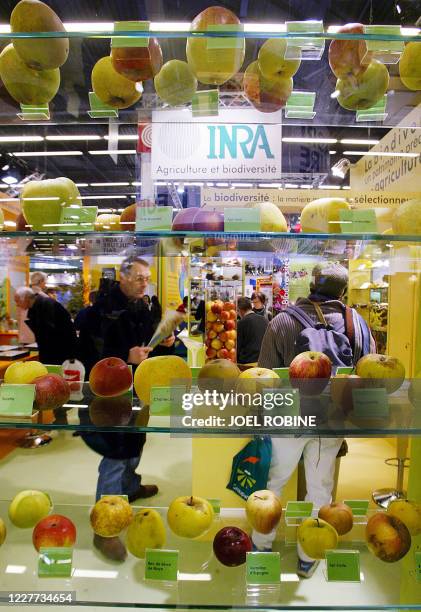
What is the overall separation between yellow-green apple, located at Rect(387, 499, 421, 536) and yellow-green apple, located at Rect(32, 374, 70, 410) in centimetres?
105

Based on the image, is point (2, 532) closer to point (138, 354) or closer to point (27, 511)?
point (27, 511)

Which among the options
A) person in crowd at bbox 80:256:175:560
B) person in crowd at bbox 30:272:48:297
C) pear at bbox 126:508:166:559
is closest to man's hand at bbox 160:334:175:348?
person in crowd at bbox 80:256:175:560

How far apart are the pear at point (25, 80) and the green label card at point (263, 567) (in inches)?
58.1

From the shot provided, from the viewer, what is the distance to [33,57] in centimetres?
126

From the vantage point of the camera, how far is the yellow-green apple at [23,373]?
1409 mm

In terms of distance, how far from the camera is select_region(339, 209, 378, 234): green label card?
128cm

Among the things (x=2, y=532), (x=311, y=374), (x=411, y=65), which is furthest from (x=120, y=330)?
(x=411, y=65)

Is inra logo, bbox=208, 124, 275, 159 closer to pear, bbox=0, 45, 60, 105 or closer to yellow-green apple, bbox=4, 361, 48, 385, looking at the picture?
pear, bbox=0, 45, 60, 105

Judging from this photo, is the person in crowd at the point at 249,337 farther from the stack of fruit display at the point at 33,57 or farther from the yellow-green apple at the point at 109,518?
the stack of fruit display at the point at 33,57

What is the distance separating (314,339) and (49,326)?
4.35 feet

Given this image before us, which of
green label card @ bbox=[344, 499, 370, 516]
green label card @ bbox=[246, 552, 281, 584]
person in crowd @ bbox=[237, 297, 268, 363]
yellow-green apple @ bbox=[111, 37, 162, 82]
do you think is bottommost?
green label card @ bbox=[246, 552, 281, 584]

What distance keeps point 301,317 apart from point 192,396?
1308 millimetres

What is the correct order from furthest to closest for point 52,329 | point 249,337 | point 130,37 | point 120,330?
point 249,337 < point 120,330 < point 52,329 < point 130,37

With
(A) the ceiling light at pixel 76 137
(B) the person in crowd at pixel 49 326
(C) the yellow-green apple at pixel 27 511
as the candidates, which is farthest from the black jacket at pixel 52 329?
(A) the ceiling light at pixel 76 137
